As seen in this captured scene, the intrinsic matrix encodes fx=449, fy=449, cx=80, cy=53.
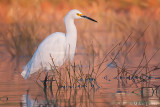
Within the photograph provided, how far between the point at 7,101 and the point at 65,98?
730mm

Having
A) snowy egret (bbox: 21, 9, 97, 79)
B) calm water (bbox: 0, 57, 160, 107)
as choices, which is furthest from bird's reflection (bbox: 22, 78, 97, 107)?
snowy egret (bbox: 21, 9, 97, 79)

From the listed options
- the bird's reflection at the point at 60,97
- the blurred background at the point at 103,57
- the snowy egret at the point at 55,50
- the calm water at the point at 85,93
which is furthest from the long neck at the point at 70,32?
the bird's reflection at the point at 60,97

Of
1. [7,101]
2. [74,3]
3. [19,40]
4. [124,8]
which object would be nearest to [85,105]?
[7,101]

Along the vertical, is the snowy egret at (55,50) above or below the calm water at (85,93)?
above

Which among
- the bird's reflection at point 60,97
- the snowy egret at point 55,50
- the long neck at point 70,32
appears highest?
the long neck at point 70,32

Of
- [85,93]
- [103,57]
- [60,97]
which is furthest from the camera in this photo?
[103,57]


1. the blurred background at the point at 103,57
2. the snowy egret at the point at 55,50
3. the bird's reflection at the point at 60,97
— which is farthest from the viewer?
the snowy egret at the point at 55,50

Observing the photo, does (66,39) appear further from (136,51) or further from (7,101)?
(136,51)

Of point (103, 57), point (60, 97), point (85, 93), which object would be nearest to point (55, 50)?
point (85, 93)

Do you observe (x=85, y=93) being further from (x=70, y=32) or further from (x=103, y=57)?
(x=103, y=57)

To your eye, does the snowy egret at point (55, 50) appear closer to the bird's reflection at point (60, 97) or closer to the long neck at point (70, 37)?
the long neck at point (70, 37)

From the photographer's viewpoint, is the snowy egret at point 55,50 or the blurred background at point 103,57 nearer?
the blurred background at point 103,57

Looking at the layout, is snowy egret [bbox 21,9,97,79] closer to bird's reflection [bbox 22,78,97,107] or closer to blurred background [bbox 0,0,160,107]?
blurred background [bbox 0,0,160,107]

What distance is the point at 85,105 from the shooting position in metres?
5.17
